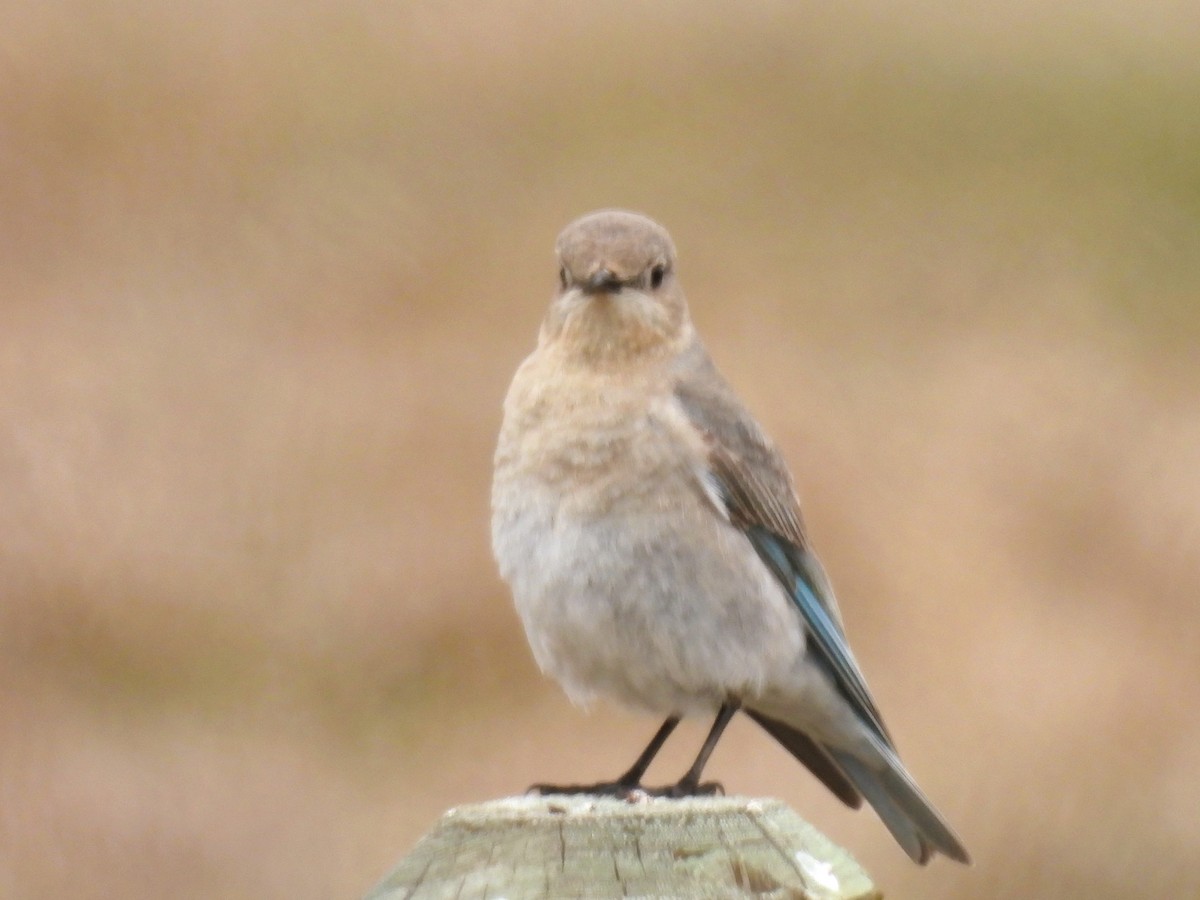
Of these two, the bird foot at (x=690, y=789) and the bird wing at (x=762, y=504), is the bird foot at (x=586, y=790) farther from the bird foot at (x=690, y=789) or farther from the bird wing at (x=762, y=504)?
the bird wing at (x=762, y=504)

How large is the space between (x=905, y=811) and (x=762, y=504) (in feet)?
2.46

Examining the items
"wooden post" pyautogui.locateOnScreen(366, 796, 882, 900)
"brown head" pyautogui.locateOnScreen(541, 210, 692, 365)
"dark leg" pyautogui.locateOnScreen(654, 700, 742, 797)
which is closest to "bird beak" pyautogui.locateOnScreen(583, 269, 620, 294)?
"brown head" pyautogui.locateOnScreen(541, 210, 692, 365)

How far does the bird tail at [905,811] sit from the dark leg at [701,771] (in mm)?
350

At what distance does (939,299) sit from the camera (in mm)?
9383

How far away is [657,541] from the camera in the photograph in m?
4.46

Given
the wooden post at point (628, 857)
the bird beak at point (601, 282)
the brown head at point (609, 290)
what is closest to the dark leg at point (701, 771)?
the brown head at point (609, 290)

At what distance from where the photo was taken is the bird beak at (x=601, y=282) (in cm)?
466

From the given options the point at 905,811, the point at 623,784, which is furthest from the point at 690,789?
the point at 905,811

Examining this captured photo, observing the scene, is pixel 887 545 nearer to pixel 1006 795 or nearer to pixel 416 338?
pixel 1006 795

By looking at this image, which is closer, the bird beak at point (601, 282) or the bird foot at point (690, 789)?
the bird foot at point (690, 789)

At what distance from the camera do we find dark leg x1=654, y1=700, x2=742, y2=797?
3.96 metres

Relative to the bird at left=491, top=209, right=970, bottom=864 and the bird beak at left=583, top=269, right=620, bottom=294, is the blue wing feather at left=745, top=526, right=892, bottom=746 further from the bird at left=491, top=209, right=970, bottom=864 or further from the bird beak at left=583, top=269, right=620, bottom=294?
the bird beak at left=583, top=269, right=620, bottom=294

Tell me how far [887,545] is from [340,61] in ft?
11.4

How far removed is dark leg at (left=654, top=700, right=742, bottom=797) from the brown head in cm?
81
